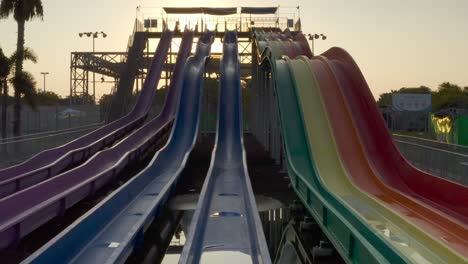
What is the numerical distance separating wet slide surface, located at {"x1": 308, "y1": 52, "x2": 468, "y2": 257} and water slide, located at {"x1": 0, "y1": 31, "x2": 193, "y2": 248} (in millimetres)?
5800

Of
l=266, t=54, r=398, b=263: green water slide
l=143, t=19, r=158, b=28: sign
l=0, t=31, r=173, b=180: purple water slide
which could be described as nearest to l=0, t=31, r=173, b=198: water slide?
l=0, t=31, r=173, b=180: purple water slide

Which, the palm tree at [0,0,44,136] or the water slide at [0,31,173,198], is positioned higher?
the palm tree at [0,0,44,136]

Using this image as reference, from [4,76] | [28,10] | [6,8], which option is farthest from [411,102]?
[4,76]

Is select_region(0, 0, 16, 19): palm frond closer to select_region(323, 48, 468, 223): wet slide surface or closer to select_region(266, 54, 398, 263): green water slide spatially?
select_region(266, 54, 398, 263): green water slide

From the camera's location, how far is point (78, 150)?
53.3 feet

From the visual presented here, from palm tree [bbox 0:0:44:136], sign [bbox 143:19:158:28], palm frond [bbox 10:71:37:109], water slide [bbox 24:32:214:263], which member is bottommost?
water slide [bbox 24:32:214:263]

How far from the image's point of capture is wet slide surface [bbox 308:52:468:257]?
766 cm

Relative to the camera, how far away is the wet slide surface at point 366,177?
7660mm

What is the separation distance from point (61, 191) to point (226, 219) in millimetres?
4473

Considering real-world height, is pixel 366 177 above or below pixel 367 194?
above

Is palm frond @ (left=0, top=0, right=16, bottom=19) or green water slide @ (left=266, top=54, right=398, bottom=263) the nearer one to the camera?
green water slide @ (left=266, top=54, right=398, bottom=263)

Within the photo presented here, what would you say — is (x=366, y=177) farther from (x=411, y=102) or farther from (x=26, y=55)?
(x=411, y=102)

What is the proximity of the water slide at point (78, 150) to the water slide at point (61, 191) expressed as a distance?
948 mm

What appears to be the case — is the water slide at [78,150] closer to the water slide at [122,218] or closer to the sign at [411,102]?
the water slide at [122,218]
